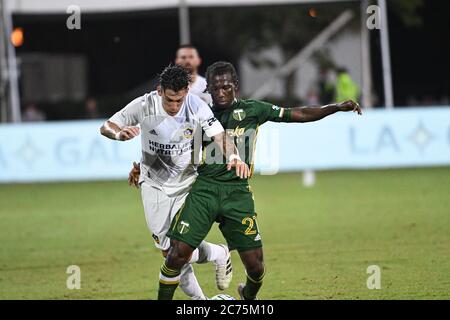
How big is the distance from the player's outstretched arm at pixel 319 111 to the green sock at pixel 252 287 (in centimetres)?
132

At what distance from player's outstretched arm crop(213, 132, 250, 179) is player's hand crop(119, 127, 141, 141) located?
683 mm

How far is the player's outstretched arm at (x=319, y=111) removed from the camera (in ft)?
25.2

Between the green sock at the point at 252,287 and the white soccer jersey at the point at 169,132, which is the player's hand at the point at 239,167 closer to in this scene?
the white soccer jersey at the point at 169,132

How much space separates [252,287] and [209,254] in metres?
0.54

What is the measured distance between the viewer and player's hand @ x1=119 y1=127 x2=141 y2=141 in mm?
7094

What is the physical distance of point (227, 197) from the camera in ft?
24.7

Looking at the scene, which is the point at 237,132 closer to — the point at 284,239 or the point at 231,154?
the point at 231,154

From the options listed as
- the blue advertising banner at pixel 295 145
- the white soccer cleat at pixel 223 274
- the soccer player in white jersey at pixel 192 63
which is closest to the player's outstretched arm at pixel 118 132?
the white soccer cleat at pixel 223 274

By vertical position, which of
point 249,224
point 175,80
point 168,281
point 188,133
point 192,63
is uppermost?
point 192,63

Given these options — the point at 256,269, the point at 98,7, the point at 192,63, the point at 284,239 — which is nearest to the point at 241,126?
the point at 256,269

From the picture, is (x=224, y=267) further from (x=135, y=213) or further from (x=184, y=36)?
(x=184, y=36)

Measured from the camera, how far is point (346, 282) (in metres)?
8.89
